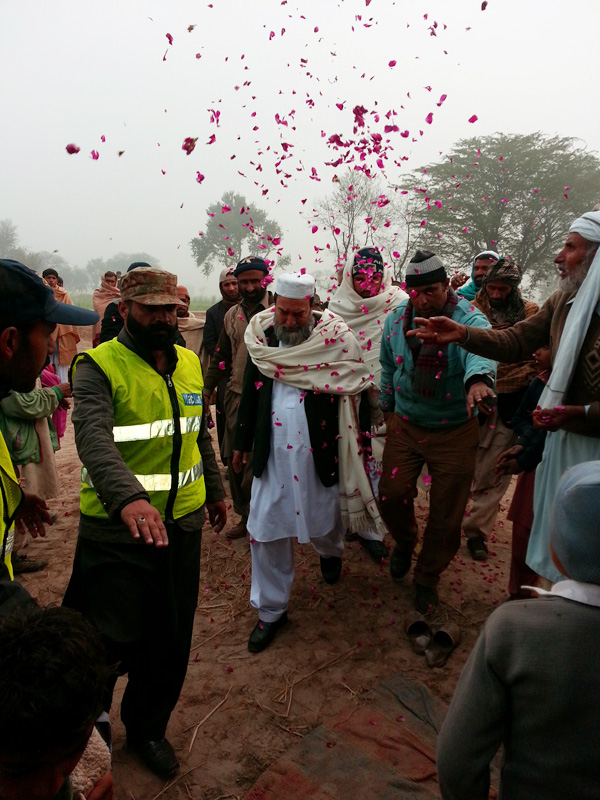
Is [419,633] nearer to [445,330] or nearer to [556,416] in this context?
[556,416]

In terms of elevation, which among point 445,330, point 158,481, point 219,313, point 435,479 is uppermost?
point 445,330

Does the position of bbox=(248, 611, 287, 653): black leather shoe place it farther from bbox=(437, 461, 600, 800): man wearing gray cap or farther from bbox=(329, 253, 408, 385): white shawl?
bbox=(329, 253, 408, 385): white shawl

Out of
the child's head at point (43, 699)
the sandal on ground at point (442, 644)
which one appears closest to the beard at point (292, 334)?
the sandal on ground at point (442, 644)

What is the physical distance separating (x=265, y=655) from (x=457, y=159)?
1004 inches

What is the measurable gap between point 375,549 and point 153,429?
107 inches

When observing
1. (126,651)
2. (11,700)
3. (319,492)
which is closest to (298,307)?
→ (319,492)

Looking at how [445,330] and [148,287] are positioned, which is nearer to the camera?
[148,287]

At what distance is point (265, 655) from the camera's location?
11.1 feet

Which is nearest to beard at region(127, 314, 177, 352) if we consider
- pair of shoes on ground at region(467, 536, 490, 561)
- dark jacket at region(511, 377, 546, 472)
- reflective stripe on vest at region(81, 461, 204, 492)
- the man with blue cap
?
reflective stripe on vest at region(81, 461, 204, 492)

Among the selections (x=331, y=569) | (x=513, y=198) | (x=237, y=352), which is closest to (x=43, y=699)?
(x=331, y=569)

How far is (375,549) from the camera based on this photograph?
4520 millimetres

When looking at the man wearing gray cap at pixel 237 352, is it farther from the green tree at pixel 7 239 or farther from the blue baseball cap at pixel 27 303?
the green tree at pixel 7 239

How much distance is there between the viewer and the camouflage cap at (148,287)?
2.44 metres

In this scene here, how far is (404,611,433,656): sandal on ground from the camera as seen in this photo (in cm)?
334
